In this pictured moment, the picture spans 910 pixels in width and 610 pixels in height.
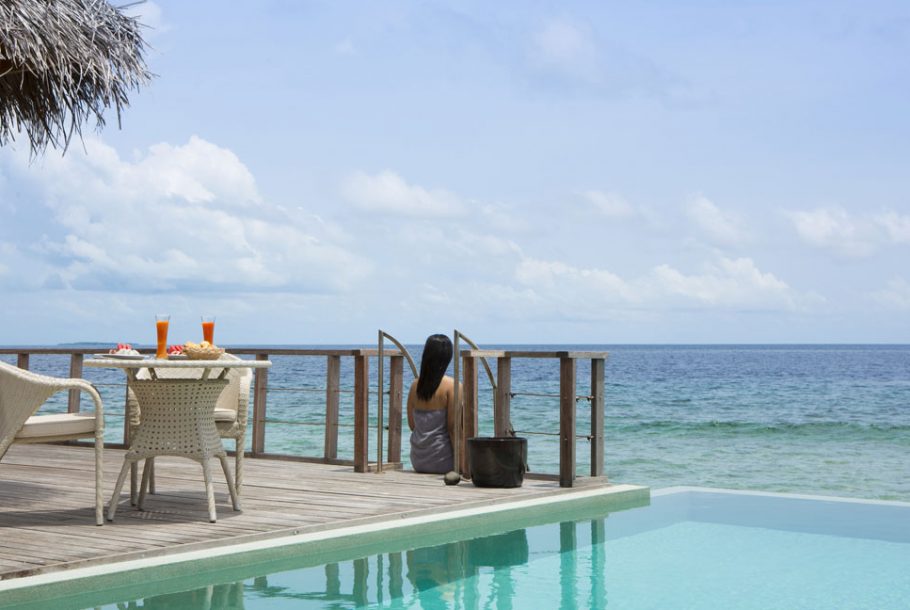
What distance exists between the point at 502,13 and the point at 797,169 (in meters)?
12.9

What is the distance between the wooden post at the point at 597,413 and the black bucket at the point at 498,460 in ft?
1.53

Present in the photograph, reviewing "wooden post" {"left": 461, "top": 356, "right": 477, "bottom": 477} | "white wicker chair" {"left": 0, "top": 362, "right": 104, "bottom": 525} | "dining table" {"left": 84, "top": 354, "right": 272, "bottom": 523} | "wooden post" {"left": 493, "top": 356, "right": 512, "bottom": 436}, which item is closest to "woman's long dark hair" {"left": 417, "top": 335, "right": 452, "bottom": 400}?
"wooden post" {"left": 461, "top": 356, "right": 477, "bottom": 477}

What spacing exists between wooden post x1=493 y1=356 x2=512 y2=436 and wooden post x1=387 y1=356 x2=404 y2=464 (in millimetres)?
845

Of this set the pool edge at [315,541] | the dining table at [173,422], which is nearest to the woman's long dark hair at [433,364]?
the pool edge at [315,541]

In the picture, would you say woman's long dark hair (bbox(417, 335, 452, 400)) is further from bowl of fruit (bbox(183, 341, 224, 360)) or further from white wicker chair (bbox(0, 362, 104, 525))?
white wicker chair (bbox(0, 362, 104, 525))

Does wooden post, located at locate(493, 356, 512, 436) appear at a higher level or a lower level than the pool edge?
higher

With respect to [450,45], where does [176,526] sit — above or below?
below

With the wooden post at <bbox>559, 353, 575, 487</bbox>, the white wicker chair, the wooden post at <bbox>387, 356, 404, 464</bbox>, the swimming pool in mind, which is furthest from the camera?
the wooden post at <bbox>387, 356, 404, 464</bbox>

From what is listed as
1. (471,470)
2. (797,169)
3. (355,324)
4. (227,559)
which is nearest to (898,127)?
(797,169)

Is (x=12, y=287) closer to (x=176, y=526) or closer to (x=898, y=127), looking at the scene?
(x=176, y=526)

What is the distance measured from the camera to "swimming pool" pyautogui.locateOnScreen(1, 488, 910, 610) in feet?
13.3

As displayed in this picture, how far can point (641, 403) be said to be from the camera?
26.7m

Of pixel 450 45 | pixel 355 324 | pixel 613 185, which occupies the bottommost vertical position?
pixel 355 324

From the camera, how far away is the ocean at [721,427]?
13523mm
